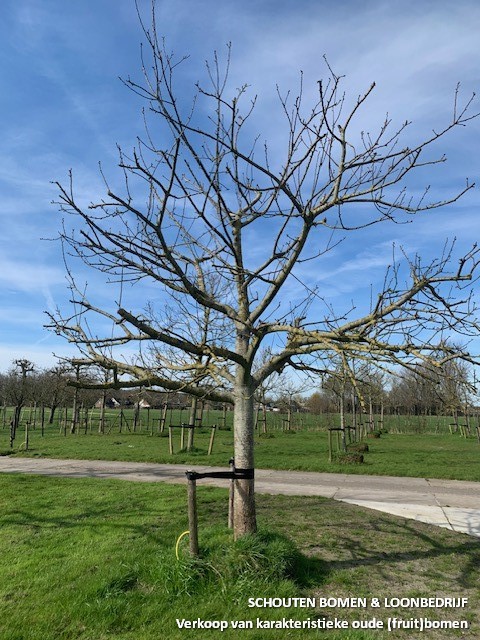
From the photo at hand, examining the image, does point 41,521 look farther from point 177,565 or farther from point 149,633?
point 149,633

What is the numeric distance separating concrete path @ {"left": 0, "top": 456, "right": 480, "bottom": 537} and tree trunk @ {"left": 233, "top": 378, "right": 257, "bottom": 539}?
3.94 metres

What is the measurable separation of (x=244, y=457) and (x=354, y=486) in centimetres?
682

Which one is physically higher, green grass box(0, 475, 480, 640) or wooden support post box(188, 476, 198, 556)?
wooden support post box(188, 476, 198, 556)

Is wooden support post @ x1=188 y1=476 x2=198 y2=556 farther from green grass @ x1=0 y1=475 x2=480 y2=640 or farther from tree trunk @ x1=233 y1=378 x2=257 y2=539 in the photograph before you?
tree trunk @ x1=233 y1=378 x2=257 y2=539

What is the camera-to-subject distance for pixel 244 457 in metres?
5.10

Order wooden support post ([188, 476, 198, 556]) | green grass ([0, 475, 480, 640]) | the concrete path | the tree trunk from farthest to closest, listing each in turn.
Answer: the concrete path → the tree trunk → wooden support post ([188, 476, 198, 556]) → green grass ([0, 475, 480, 640])

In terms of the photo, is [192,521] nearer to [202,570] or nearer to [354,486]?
[202,570]

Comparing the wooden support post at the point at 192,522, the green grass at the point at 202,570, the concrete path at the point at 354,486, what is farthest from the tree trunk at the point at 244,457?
the concrete path at the point at 354,486

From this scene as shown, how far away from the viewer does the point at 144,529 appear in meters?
6.51

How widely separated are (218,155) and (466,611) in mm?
4909

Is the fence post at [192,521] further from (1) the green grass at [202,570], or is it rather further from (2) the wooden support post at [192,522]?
(1) the green grass at [202,570]

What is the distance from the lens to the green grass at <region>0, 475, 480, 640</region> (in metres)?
3.88

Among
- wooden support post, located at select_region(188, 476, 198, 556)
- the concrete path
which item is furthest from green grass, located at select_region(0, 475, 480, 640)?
the concrete path

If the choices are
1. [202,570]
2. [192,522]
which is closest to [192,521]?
[192,522]
